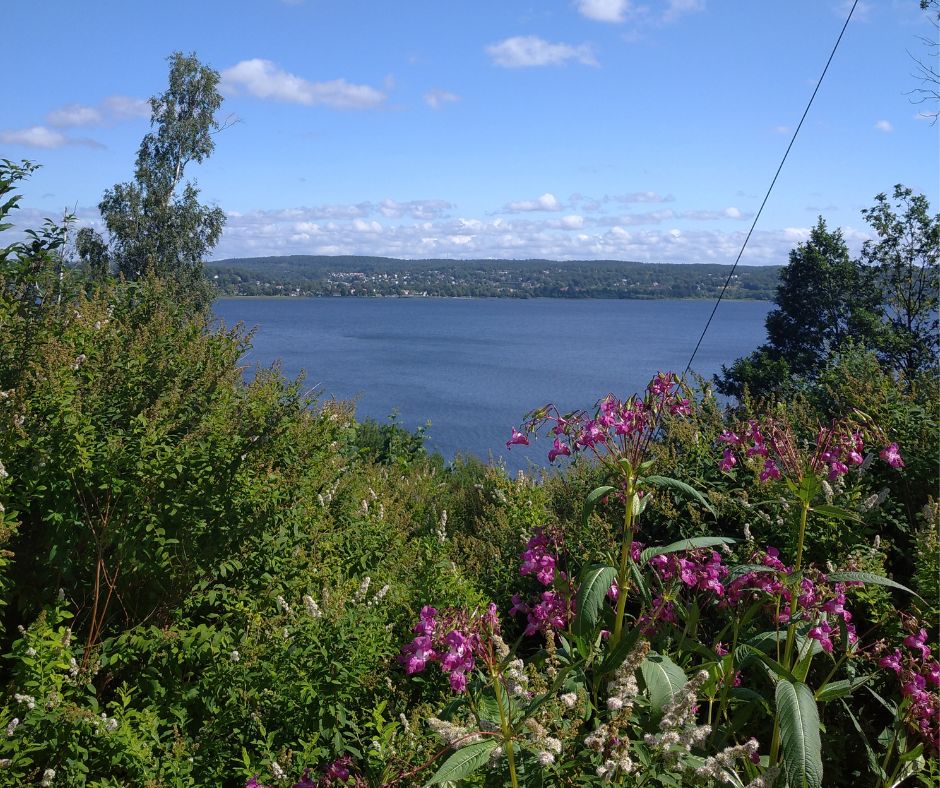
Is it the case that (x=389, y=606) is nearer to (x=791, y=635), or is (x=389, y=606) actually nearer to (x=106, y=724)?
(x=106, y=724)

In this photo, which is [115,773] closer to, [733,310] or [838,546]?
[838,546]

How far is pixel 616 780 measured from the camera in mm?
1939

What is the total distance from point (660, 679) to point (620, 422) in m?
0.84

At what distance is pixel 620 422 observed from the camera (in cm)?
267

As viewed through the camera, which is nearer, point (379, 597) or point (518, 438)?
point (518, 438)

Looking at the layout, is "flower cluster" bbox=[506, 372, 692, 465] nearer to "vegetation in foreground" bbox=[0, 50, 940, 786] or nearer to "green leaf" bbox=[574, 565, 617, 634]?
"vegetation in foreground" bbox=[0, 50, 940, 786]

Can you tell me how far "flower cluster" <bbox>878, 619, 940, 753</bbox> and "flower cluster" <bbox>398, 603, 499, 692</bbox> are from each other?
3.95ft

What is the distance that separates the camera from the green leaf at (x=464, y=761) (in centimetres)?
184

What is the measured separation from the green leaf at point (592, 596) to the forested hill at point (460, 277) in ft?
326

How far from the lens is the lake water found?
115ft

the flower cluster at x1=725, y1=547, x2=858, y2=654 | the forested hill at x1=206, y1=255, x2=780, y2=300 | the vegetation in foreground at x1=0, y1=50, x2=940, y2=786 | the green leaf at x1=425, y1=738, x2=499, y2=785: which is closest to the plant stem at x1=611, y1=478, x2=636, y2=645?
the vegetation in foreground at x1=0, y1=50, x2=940, y2=786

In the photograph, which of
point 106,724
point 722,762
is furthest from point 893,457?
point 106,724

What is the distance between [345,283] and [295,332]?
190 ft

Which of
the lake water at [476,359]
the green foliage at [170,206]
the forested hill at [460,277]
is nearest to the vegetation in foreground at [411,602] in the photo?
the lake water at [476,359]
